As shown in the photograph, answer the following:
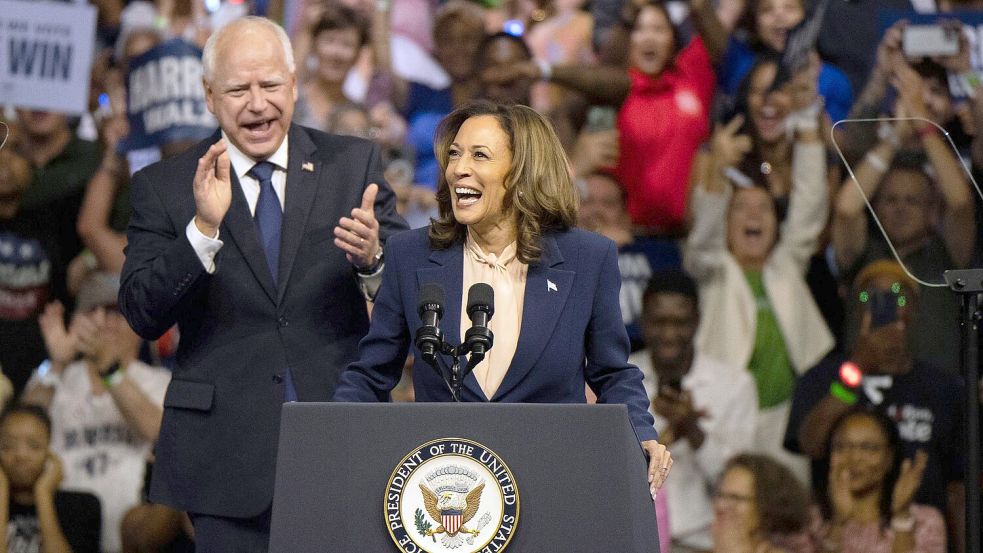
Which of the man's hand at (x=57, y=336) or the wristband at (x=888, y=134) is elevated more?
the wristband at (x=888, y=134)

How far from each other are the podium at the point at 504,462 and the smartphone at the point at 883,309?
3.45 metres

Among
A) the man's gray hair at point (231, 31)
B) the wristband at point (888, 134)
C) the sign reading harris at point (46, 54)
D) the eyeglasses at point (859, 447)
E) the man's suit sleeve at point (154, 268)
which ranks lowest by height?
the eyeglasses at point (859, 447)

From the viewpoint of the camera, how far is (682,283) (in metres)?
5.30

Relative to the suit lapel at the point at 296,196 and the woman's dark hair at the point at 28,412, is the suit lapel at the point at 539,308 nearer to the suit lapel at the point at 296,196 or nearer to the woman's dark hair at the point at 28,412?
the suit lapel at the point at 296,196

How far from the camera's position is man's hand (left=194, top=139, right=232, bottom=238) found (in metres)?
2.76

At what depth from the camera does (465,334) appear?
219 centimetres

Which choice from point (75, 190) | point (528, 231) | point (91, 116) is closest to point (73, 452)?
point (75, 190)

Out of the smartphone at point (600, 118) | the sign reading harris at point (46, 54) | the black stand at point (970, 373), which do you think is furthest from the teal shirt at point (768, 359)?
the sign reading harris at point (46, 54)

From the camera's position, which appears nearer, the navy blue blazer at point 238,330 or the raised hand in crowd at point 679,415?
the navy blue blazer at point 238,330

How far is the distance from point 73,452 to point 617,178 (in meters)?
2.53

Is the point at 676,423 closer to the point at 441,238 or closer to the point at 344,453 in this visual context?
the point at 441,238

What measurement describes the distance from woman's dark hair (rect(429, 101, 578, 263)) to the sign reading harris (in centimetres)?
316

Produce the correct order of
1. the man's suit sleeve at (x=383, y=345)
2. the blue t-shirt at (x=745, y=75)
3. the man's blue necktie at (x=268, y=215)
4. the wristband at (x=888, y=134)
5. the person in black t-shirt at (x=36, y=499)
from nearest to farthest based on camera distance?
the man's suit sleeve at (x=383, y=345) < the man's blue necktie at (x=268, y=215) < the wristband at (x=888, y=134) < the person in black t-shirt at (x=36, y=499) < the blue t-shirt at (x=745, y=75)

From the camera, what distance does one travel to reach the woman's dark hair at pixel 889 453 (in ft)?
16.8
